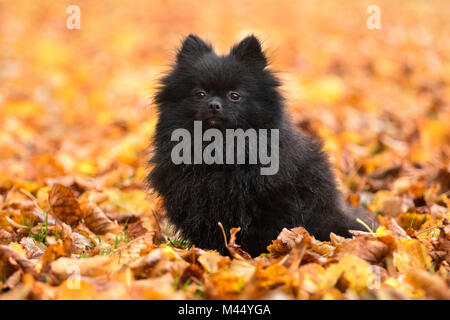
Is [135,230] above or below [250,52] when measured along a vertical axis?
below

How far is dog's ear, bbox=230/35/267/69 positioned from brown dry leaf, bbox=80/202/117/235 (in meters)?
1.64

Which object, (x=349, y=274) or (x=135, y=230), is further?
(x=135, y=230)

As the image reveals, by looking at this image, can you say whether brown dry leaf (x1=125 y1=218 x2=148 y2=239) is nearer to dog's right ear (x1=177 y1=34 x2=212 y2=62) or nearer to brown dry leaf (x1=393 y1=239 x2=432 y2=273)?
dog's right ear (x1=177 y1=34 x2=212 y2=62)

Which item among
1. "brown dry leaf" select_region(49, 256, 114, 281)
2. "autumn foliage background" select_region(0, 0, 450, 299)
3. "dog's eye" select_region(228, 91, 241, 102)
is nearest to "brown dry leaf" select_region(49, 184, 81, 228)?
"autumn foliage background" select_region(0, 0, 450, 299)

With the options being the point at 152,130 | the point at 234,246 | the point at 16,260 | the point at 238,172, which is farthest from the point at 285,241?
the point at 152,130

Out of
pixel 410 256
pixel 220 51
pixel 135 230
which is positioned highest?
pixel 220 51

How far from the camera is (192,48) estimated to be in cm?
385

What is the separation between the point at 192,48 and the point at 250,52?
473 mm

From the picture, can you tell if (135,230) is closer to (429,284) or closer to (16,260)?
(16,260)

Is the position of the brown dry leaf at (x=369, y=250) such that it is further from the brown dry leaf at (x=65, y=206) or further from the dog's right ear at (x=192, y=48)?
the brown dry leaf at (x=65, y=206)


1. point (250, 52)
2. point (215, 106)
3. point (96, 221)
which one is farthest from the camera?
point (96, 221)

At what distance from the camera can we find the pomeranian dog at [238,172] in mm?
3402

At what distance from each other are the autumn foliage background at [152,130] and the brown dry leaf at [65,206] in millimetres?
17

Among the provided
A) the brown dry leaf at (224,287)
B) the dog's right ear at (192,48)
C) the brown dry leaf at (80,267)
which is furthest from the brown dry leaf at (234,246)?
the dog's right ear at (192,48)
